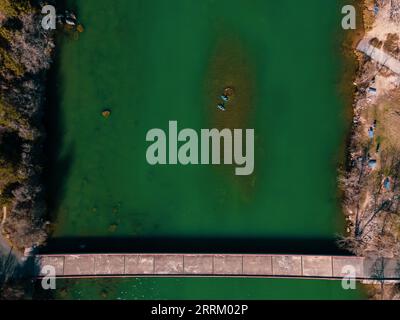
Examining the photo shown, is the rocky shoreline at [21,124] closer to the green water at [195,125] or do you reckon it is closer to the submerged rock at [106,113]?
the green water at [195,125]

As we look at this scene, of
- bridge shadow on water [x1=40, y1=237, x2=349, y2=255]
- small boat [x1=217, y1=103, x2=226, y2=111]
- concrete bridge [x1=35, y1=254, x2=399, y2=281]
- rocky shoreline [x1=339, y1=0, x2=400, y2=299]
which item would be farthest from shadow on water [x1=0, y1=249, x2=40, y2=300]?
rocky shoreline [x1=339, y1=0, x2=400, y2=299]

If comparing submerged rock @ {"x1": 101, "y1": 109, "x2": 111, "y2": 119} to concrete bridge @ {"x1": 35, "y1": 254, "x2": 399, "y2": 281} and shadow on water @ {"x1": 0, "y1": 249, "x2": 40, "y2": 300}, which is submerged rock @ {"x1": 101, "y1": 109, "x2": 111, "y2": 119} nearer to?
concrete bridge @ {"x1": 35, "y1": 254, "x2": 399, "y2": 281}

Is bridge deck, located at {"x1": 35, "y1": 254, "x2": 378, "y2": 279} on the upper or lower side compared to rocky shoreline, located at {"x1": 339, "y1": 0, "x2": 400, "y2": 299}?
lower

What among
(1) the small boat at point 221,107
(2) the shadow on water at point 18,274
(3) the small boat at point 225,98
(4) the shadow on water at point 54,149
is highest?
(3) the small boat at point 225,98

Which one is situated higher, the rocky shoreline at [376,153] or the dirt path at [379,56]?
the dirt path at [379,56]

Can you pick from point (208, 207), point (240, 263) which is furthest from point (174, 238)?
point (240, 263)

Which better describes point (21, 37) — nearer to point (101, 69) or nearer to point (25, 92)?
point (25, 92)

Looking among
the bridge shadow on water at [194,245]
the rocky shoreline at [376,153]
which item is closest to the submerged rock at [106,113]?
the bridge shadow on water at [194,245]
